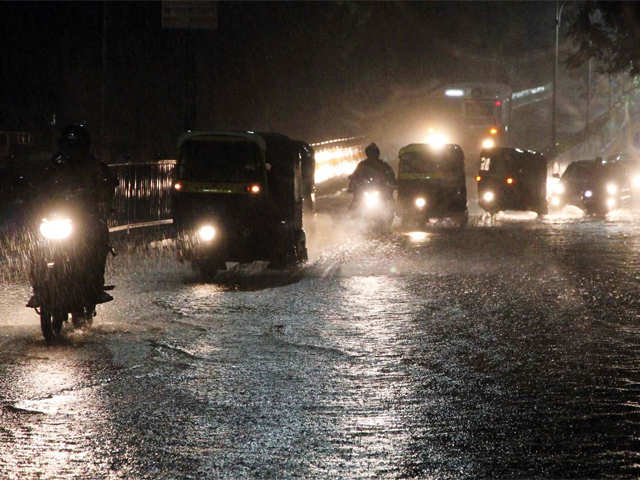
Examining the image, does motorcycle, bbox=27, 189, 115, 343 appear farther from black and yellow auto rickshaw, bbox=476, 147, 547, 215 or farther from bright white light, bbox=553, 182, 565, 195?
bright white light, bbox=553, 182, 565, 195

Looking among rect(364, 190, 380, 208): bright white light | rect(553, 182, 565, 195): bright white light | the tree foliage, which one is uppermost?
the tree foliage

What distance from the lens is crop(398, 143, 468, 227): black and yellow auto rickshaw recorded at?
87.0 feet

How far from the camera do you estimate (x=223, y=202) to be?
1532 centimetres

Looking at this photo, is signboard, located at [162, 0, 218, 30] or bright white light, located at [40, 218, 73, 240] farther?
signboard, located at [162, 0, 218, 30]

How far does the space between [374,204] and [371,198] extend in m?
0.15

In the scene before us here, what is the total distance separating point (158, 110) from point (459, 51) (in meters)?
34.8

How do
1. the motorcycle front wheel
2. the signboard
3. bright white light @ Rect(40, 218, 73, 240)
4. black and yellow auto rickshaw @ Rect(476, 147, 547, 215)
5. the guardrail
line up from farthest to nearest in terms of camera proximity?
black and yellow auto rickshaw @ Rect(476, 147, 547, 215)
the signboard
the guardrail
bright white light @ Rect(40, 218, 73, 240)
the motorcycle front wheel

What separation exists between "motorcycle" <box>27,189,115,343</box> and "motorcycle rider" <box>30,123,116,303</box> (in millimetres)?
11

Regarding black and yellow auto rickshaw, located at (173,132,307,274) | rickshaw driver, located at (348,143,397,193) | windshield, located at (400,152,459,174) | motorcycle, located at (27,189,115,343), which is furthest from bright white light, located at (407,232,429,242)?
motorcycle, located at (27,189,115,343)

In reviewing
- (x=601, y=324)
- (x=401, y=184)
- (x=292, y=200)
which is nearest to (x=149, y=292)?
(x=292, y=200)

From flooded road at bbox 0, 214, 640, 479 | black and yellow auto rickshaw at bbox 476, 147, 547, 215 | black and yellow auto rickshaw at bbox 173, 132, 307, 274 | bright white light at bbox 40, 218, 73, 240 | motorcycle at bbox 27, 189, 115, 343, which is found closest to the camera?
flooded road at bbox 0, 214, 640, 479

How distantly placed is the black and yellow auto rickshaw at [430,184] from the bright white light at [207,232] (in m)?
11.3

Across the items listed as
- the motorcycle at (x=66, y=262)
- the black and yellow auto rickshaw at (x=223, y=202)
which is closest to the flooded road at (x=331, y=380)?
the motorcycle at (x=66, y=262)

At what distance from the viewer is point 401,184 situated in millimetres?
26750
